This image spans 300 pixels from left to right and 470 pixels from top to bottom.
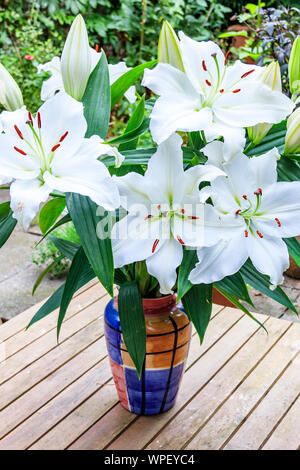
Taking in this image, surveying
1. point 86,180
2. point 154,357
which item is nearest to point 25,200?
point 86,180

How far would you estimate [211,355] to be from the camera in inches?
53.8

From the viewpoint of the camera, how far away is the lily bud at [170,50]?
75 centimetres

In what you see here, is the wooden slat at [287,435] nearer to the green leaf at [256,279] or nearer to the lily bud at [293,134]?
the green leaf at [256,279]

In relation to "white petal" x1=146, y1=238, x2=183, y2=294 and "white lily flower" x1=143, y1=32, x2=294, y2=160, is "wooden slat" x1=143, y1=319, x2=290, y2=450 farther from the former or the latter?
"white lily flower" x1=143, y1=32, x2=294, y2=160

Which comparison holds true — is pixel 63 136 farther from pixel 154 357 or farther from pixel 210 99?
pixel 154 357

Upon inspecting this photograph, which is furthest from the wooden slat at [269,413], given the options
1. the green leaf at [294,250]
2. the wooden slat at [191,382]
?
the green leaf at [294,250]

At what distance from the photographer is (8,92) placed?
83 cm

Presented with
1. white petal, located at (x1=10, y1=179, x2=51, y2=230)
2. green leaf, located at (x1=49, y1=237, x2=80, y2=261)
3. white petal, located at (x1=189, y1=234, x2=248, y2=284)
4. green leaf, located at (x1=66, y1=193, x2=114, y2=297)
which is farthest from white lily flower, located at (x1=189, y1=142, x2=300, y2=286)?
green leaf, located at (x1=49, y1=237, x2=80, y2=261)

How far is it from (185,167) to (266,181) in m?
0.13

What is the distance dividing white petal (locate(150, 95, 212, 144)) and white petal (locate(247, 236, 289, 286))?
0.56 feet

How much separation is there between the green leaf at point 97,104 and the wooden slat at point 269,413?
2.16ft

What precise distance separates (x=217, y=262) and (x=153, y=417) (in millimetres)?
550

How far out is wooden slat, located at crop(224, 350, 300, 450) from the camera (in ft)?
3.53
